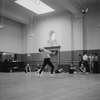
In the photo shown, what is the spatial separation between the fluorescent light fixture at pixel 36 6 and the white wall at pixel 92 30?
3497mm

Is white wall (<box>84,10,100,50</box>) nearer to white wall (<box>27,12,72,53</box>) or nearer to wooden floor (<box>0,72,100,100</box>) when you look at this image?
white wall (<box>27,12,72,53</box>)

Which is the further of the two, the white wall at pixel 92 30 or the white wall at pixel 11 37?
the white wall at pixel 11 37

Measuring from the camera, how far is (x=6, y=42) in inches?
611

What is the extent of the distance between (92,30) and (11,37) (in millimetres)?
7878

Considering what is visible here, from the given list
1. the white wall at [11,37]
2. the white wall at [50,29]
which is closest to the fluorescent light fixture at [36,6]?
the white wall at [50,29]

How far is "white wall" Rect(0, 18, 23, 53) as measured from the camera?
15212 millimetres

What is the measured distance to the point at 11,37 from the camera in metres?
16.1

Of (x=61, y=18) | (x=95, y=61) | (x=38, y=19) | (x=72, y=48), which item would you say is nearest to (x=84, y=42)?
(x=72, y=48)

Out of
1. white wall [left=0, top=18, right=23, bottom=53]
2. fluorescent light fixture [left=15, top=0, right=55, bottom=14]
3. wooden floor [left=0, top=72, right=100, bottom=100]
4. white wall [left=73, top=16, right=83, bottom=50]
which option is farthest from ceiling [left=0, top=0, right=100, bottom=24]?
wooden floor [left=0, top=72, right=100, bottom=100]

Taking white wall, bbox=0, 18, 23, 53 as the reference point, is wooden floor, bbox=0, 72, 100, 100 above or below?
below

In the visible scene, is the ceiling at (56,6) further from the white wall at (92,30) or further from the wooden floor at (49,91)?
the wooden floor at (49,91)

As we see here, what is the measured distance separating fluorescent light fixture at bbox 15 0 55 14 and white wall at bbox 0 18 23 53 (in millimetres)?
3011

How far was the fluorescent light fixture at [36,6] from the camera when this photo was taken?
44.3 feet

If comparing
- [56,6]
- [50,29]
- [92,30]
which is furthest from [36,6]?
[92,30]
